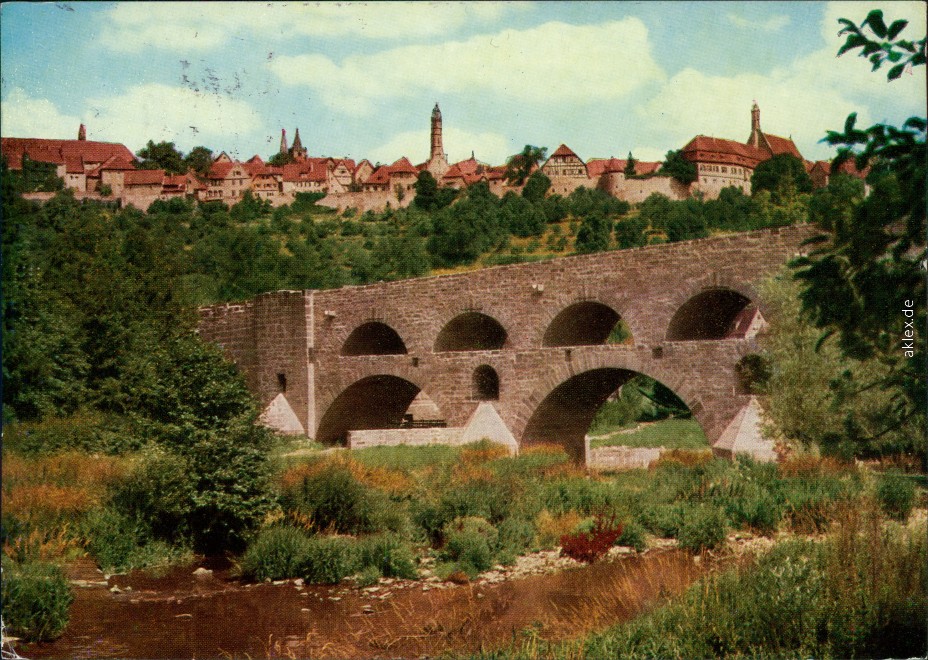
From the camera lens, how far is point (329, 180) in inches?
3287

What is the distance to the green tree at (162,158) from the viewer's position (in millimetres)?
61906

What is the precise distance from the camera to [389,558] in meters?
13.3

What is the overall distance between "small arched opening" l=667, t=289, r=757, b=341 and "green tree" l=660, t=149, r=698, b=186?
2030 inches

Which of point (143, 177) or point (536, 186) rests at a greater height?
point (536, 186)

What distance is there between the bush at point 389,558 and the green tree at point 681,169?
63.7 meters

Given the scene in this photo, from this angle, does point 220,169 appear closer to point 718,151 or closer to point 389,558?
point 718,151

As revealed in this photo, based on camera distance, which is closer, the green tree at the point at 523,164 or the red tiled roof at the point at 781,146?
the red tiled roof at the point at 781,146

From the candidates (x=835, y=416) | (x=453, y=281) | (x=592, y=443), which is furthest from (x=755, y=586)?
(x=592, y=443)

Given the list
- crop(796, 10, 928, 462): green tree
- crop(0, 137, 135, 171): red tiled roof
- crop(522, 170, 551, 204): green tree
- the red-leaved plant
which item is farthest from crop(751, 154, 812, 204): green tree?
crop(796, 10, 928, 462): green tree

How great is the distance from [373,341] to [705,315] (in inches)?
409

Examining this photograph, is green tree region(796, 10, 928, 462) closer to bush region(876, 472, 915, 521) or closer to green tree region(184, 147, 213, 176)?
bush region(876, 472, 915, 521)

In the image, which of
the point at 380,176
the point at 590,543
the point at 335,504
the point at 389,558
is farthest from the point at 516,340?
the point at 380,176

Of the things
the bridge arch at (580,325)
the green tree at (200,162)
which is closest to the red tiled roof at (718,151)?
the green tree at (200,162)

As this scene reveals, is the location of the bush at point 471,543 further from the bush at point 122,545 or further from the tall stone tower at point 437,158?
the tall stone tower at point 437,158
